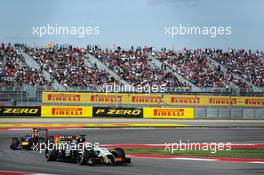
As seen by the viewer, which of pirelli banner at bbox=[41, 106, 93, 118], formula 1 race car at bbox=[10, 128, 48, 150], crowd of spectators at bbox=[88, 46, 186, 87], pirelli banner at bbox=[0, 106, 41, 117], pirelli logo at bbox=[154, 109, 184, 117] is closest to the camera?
formula 1 race car at bbox=[10, 128, 48, 150]

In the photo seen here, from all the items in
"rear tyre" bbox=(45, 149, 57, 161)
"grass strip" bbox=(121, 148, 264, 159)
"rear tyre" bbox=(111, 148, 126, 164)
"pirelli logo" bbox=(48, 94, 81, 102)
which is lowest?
"grass strip" bbox=(121, 148, 264, 159)

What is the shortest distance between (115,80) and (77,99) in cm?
319

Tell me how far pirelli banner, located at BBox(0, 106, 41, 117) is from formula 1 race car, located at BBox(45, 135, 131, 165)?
17.6 metres

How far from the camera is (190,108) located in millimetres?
34312

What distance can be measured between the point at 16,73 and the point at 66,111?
14.3 feet

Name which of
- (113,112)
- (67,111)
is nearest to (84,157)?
(67,111)

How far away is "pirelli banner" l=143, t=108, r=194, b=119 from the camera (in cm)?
3381

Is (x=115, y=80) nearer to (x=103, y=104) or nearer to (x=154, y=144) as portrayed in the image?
(x=103, y=104)

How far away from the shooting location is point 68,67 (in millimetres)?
36375

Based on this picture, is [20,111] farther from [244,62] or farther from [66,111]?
[244,62]

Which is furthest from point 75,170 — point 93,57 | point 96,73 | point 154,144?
point 93,57

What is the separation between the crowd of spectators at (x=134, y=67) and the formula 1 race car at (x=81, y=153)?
22.2 meters

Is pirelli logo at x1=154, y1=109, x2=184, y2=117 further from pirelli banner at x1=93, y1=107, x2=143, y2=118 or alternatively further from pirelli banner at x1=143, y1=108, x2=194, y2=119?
pirelli banner at x1=93, y1=107, x2=143, y2=118

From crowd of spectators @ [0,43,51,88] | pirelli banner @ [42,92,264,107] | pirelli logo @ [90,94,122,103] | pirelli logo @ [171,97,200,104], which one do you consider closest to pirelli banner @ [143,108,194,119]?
pirelli banner @ [42,92,264,107]
